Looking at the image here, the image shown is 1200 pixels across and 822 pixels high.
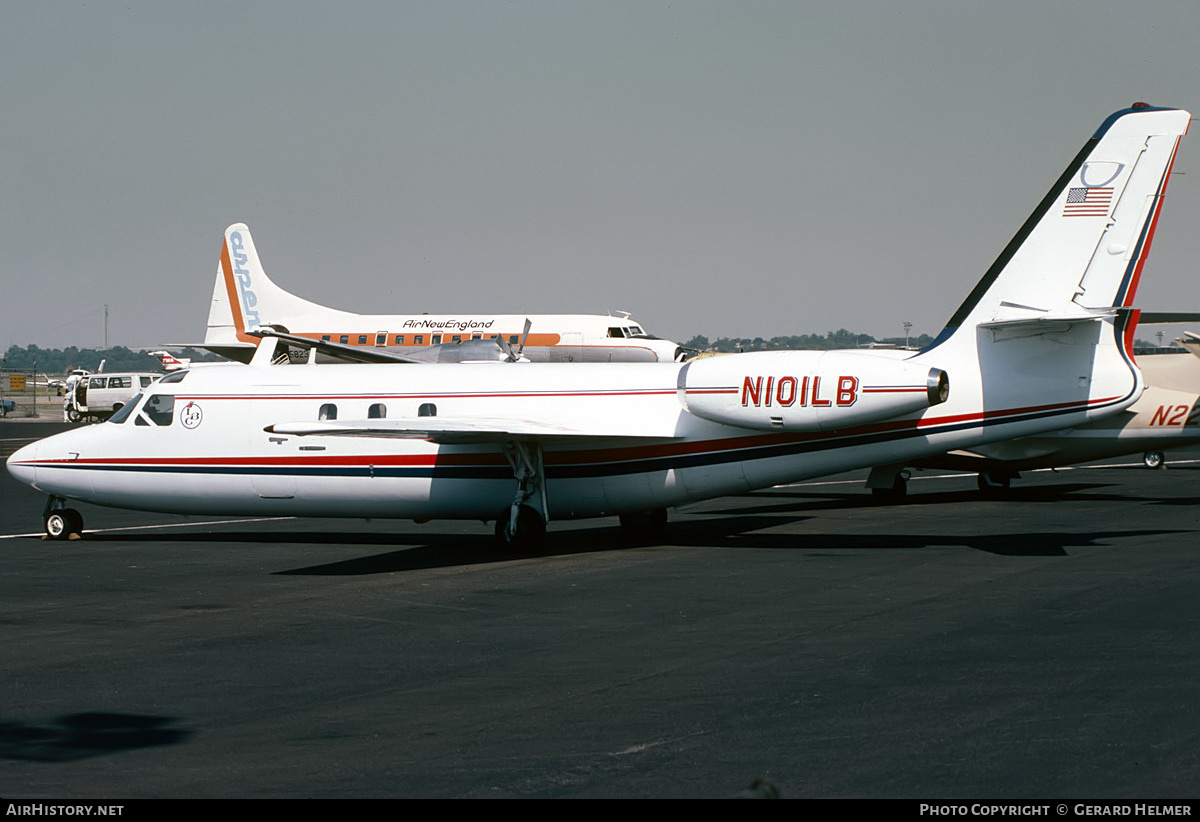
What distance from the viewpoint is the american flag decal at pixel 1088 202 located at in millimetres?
18453

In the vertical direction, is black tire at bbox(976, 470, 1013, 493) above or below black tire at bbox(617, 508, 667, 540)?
below

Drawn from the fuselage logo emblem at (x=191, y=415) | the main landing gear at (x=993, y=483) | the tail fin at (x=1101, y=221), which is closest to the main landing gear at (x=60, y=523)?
the fuselage logo emblem at (x=191, y=415)

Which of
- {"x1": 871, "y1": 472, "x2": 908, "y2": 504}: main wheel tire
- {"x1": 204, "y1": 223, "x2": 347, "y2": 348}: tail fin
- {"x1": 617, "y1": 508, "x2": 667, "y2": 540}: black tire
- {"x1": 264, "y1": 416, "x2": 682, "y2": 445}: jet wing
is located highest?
{"x1": 204, "y1": 223, "x2": 347, "y2": 348}: tail fin

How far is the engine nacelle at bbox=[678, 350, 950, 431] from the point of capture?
17750mm

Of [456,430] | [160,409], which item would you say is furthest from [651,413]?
[160,409]

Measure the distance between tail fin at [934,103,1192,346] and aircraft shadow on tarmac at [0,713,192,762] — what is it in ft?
42.4

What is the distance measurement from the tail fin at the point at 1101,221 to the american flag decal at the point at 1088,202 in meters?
0.01

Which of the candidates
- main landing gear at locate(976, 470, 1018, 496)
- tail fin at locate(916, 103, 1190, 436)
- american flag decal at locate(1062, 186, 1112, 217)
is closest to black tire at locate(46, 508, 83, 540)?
tail fin at locate(916, 103, 1190, 436)

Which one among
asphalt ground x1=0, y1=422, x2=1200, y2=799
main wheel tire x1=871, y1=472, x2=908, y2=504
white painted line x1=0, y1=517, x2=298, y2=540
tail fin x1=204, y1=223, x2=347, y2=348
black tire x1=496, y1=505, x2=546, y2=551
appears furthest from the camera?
tail fin x1=204, y1=223, x2=347, y2=348

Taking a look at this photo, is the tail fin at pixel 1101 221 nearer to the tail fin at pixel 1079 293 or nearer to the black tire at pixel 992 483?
the tail fin at pixel 1079 293

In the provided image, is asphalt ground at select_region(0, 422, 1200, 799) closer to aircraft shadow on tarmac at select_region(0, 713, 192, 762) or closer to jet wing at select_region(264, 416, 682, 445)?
aircraft shadow on tarmac at select_region(0, 713, 192, 762)

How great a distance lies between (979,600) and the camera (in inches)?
565
